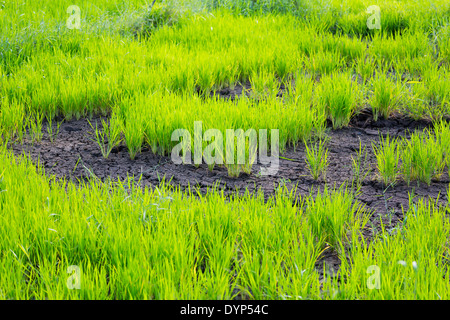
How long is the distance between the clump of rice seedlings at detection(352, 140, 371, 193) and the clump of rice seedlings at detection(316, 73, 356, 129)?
400 mm

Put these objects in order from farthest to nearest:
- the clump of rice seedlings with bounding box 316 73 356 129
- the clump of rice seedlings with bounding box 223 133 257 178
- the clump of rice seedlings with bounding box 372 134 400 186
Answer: the clump of rice seedlings with bounding box 316 73 356 129 → the clump of rice seedlings with bounding box 223 133 257 178 → the clump of rice seedlings with bounding box 372 134 400 186

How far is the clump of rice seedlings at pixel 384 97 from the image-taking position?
3.30 m

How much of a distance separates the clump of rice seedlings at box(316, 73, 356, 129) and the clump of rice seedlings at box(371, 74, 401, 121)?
17cm

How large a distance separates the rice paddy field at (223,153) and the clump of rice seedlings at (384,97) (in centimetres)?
1

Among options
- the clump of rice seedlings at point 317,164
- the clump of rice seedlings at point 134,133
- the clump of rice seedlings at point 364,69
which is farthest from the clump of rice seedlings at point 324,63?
the clump of rice seedlings at point 134,133

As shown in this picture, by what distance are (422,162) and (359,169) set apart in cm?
35

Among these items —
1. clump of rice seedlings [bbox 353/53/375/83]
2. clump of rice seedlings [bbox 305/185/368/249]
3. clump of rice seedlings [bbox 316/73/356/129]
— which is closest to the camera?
clump of rice seedlings [bbox 305/185/368/249]

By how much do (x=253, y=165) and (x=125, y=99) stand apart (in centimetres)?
103

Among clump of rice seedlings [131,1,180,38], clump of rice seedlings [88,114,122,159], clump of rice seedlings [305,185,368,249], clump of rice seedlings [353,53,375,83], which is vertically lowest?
clump of rice seedlings [305,185,368,249]

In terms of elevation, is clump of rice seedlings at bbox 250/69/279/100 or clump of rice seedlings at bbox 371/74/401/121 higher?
clump of rice seedlings at bbox 250/69/279/100

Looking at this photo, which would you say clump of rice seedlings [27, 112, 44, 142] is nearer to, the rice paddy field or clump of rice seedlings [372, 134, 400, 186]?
the rice paddy field

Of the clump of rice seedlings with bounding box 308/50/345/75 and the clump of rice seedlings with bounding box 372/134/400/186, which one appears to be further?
the clump of rice seedlings with bounding box 308/50/345/75

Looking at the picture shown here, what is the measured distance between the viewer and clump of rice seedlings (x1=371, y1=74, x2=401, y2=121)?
330cm

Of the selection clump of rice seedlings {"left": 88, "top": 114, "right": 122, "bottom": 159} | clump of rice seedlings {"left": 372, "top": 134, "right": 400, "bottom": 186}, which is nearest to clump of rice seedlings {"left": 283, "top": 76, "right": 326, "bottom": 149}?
clump of rice seedlings {"left": 372, "top": 134, "right": 400, "bottom": 186}
